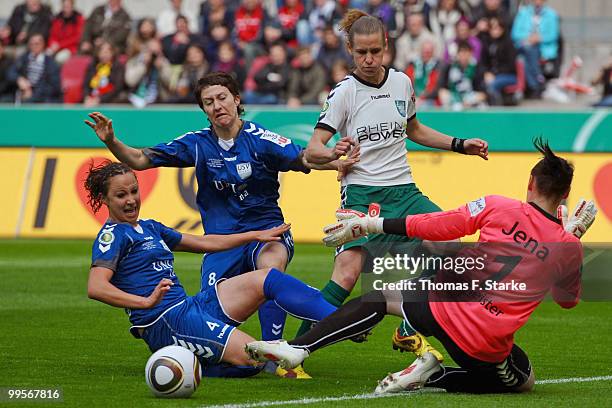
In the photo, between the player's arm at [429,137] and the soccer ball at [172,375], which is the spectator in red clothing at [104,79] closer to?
the player's arm at [429,137]

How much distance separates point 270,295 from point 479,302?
4.85 feet

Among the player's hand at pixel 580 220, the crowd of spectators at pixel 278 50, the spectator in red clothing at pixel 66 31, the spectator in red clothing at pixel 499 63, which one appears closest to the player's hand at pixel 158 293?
the player's hand at pixel 580 220

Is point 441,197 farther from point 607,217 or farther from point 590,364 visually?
point 590,364

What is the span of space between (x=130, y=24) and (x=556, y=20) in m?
8.11

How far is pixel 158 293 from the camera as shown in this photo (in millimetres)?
7188

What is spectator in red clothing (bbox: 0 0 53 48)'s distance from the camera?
2436 centimetres

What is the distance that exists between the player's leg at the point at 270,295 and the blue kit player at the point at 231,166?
54 cm

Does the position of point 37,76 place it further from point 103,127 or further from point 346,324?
point 346,324

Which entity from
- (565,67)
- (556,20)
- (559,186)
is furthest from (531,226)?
(565,67)

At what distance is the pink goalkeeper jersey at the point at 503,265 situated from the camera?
6840 millimetres

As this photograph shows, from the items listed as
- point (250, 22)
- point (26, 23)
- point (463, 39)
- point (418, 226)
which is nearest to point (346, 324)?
point (418, 226)

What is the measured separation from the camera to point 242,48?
2283 cm

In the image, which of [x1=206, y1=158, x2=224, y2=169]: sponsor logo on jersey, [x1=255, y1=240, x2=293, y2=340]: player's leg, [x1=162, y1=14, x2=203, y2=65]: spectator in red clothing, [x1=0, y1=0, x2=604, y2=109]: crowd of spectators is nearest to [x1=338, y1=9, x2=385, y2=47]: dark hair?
[x1=206, y1=158, x2=224, y2=169]: sponsor logo on jersey

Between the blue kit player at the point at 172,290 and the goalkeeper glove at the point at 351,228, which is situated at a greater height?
the goalkeeper glove at the point at 351,228
